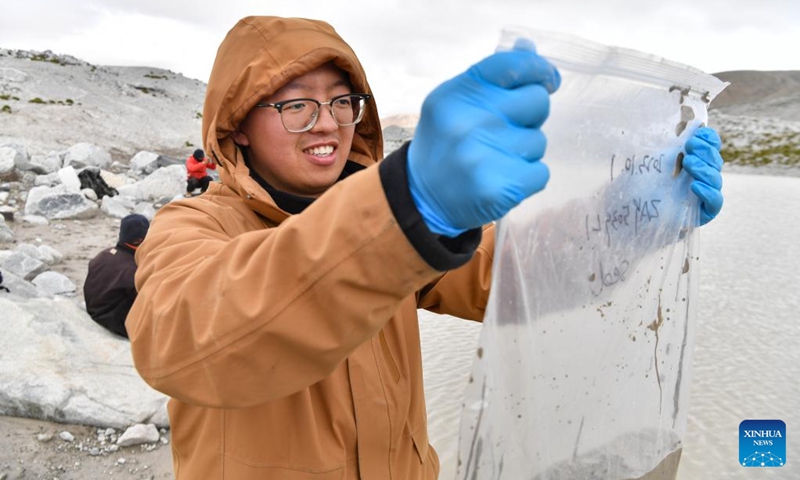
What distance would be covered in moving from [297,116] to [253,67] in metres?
0.15

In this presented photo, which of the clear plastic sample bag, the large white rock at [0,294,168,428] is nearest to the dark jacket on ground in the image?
the large white rock at [0,294,168,428]

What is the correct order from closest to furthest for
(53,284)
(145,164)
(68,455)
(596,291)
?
(596,291), (68,455), (53,284), (145,164)

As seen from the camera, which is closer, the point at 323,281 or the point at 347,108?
the point at 323,281

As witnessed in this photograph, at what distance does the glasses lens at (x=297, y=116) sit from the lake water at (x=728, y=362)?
2.28 m

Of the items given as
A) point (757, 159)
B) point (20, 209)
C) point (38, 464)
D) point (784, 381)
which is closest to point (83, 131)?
point (20, 209)

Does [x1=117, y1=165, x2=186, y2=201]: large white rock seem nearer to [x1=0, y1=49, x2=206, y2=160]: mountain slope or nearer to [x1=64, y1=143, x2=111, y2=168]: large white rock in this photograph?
[x1=64, y1=143, x2=111, y2=168]: large white rock

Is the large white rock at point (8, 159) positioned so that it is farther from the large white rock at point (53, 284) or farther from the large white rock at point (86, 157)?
the large white rock at point (53, 284)

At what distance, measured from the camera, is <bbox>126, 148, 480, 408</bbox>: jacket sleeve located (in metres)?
0.70

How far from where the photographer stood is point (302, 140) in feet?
4.35

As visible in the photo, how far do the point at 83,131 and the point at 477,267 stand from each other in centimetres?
1924

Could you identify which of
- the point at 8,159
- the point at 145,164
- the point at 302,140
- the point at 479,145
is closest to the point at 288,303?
the point at 479,145

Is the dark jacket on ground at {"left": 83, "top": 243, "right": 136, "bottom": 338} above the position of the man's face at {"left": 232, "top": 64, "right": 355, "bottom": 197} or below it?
below

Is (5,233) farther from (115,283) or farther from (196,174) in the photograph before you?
(196,174)

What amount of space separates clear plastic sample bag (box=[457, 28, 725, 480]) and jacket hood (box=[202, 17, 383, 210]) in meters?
0.57
